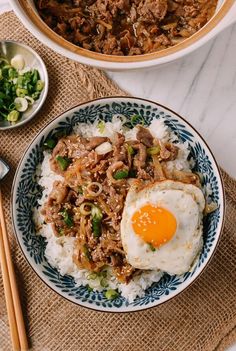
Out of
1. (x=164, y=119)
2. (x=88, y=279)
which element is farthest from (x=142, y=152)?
(x=88, y=279)

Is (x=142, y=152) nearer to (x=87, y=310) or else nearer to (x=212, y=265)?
(x=212, y=265)

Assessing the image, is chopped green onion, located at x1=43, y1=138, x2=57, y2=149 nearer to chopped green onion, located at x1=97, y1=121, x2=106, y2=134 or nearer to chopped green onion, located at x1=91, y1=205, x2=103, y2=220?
chopped green onion, located at x1=97, y1=121, x2=106, y2=134

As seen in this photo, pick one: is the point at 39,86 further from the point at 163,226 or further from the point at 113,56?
the point at 163,226

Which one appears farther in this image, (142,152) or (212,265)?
(212,265)

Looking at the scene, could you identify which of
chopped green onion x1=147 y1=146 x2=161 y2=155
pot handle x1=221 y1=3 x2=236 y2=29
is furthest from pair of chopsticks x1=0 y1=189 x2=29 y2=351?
pot handle x1=221 y1=3 x2=236 y2=29

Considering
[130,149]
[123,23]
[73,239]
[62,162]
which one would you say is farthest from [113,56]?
[73,239]

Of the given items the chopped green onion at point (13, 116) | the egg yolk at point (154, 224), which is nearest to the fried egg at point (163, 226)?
the egg yolk at point (154, 224)
